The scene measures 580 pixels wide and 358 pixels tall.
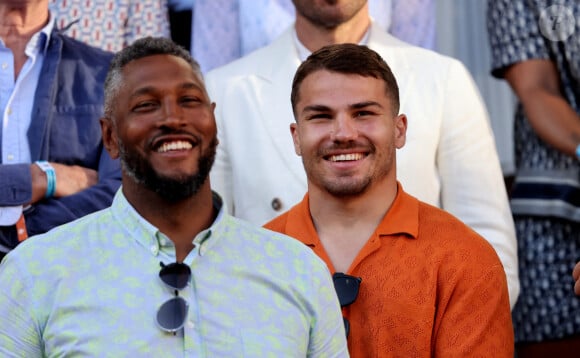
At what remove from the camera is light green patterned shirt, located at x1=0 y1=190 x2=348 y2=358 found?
266 centimetres

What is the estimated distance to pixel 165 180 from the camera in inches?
114

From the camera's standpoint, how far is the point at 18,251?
2.74 m

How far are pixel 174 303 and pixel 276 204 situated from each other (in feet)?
4.41

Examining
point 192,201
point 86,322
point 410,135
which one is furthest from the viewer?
point 410,135

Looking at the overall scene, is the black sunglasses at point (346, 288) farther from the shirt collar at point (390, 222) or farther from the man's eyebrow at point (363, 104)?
the man's eyebrow at point (363, 104)

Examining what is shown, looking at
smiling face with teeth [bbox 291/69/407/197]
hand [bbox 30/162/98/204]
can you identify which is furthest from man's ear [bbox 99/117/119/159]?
hand [bbox 30/162/98/204]

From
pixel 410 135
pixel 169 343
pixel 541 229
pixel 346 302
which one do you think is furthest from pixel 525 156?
pixel 169 343

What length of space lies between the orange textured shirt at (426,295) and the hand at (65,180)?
2.75 ft

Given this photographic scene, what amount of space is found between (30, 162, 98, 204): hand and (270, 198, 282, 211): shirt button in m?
0.58

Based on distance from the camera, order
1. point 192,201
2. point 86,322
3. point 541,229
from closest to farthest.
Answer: point 86,322 → point 192,201 → point 541,229

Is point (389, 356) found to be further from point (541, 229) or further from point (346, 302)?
point (541, 229)

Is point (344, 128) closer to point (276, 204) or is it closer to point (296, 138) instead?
point (296, 138)

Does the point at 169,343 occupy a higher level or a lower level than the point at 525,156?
higher

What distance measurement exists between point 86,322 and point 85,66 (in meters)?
1.57
